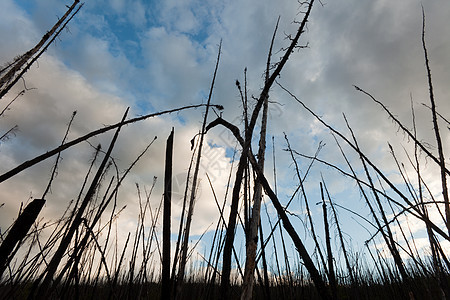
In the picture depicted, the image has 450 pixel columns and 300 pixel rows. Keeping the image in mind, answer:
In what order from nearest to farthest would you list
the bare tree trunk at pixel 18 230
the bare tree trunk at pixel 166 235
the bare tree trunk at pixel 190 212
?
the bare tree trunk at pixel 18 230, the bare tree trunk at pixel 166 235, the bare tree trunk at pixel 190 212

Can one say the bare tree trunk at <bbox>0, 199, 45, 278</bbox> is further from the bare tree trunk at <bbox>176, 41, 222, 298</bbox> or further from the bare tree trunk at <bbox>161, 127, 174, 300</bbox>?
the bare tree trunk at <bbox>176, 41, 222, 298</bbox>

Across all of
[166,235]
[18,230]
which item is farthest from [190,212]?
[18,230]

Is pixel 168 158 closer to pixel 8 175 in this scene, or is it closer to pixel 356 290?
pixel 8 175

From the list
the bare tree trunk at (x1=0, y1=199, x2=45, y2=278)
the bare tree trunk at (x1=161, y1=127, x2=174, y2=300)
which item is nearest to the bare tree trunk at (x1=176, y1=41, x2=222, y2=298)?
the bare tree trunk at (x1=161, y1=127, x2=174, y2=300)

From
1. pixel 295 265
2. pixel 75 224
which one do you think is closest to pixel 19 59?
pixel 75 224

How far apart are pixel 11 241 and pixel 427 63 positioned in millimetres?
1475

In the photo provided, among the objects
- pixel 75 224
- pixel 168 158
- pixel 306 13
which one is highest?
pixel 306 13

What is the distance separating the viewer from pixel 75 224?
1.04m

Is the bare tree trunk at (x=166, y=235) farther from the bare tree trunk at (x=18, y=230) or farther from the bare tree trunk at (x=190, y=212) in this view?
the bare tree trunk at (x=18, y=230)

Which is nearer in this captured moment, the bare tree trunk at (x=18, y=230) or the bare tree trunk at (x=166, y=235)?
the bare tree trunk at (x=18, y=230)

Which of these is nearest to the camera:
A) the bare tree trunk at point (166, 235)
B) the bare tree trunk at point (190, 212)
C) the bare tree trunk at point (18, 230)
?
the bare tree trunk at point (18, 230)

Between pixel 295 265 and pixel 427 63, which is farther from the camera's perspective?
pixel 295 265

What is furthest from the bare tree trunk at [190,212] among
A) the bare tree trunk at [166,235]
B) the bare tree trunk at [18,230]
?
the bare tree trunk at [18,230]

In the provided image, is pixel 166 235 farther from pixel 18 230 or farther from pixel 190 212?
pixel 18 230
